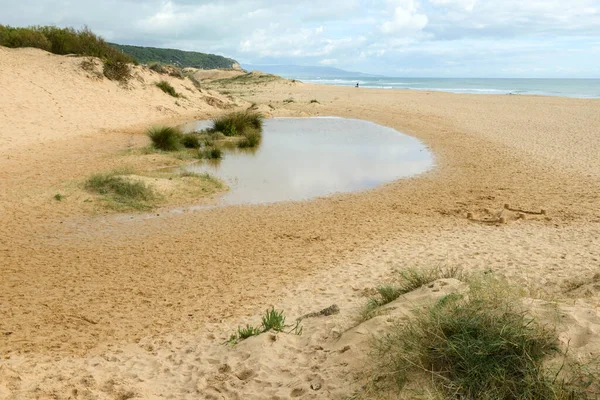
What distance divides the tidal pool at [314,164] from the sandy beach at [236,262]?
76cm

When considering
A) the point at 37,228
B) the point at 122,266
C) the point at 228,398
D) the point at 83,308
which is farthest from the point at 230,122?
the point at 228,398

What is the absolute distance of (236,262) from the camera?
23.0ft

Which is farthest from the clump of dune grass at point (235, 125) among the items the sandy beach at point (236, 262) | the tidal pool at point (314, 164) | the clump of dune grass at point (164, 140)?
the sandy beach at point (236, 262)

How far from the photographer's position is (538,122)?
914 inches

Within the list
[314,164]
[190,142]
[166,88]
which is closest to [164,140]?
[190,142]

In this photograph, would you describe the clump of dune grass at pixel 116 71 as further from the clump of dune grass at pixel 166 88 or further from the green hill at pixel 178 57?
the green hill at pixel 178 57

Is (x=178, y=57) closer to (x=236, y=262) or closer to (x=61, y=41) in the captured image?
(x=61, y=41)

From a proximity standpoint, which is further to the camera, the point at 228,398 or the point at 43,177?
the point at 43,177

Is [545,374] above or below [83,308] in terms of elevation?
above

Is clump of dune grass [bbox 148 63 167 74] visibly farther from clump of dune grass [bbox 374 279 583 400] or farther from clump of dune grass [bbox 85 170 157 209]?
clump of dune grass [bbox 374 279 583 400]

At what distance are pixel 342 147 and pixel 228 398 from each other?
13494 millimetres

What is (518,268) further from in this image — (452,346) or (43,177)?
(43,177)

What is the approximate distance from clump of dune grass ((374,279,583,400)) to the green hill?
95.4 m

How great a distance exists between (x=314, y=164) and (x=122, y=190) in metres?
5.57
